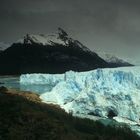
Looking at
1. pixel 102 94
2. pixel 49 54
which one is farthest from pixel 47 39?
pixel 102 94

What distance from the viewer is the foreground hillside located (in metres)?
12.1

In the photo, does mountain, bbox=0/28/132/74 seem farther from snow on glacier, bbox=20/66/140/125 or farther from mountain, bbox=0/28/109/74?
snow on glacier, bbox=20/66/140/125

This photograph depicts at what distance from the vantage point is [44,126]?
12.8 metres

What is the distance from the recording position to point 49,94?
68.0 feet

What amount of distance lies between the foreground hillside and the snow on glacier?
86.2 inches

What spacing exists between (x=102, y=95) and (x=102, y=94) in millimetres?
60

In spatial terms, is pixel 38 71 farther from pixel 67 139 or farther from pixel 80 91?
pixel 67 139

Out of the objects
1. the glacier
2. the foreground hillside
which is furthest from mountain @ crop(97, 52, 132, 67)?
the foreground hillside

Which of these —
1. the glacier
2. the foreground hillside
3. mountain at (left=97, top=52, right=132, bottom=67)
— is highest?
mountain at (left=97, top=52, right=132, bottom=67)

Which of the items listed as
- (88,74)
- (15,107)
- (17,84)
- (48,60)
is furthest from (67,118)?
(48,60)

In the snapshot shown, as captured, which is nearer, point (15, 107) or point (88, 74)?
point (15, 107)

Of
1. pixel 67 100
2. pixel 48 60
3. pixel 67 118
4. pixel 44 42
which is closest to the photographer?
pixel 67 118

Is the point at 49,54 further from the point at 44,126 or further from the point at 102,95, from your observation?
the point at 44,126

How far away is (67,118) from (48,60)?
51.2 feet
